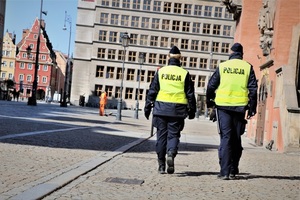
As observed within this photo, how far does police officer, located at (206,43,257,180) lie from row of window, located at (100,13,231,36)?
83.6 metres

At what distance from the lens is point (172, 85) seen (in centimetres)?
840

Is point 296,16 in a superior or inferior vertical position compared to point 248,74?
superior

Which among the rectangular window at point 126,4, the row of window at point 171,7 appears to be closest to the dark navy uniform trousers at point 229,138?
the row of window at point 171,7

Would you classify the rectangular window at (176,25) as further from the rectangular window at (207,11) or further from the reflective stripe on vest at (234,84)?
the reflective stripe on vest at (234,84)

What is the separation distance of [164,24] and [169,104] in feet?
277

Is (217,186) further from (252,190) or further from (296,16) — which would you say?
(296,16)

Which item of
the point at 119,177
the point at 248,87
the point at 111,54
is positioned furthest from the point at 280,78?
the point at 111,54

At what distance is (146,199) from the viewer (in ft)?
19.0

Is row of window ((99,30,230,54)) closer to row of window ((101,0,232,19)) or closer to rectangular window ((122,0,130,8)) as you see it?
row of window ((101,0,232,19))

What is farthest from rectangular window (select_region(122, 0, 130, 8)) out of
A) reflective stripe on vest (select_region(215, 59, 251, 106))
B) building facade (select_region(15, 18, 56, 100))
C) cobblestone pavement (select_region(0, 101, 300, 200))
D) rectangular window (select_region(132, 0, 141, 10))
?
reflective stripe on vest (select_region(215, 59, 251, 106))

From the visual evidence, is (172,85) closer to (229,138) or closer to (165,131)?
(165,131)

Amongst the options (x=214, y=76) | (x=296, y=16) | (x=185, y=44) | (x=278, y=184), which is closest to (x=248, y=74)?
(x=214, y=76)

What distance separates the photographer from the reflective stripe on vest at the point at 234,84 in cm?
827

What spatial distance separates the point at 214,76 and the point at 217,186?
187 cm
